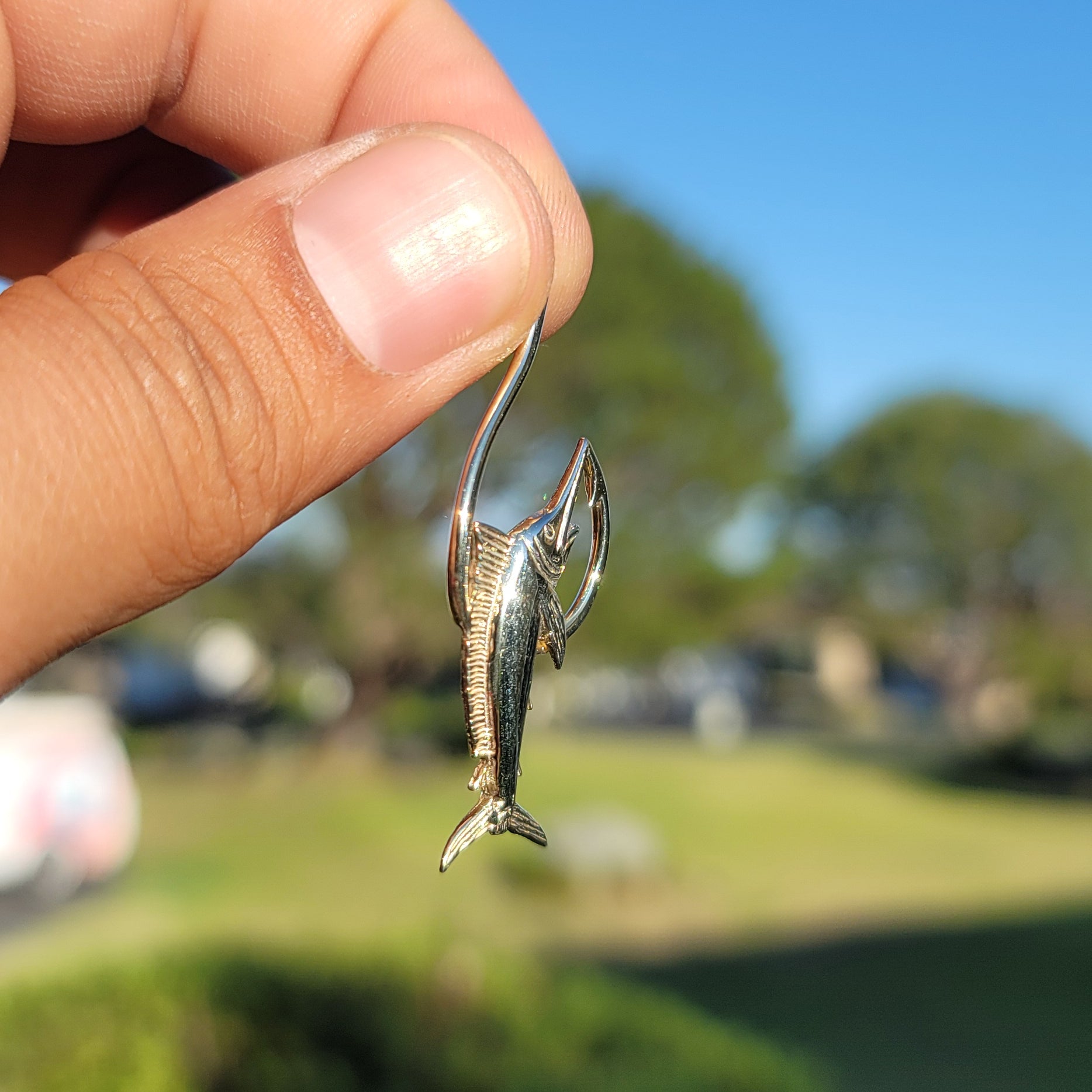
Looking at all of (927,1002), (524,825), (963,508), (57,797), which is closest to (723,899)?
(927,1002)

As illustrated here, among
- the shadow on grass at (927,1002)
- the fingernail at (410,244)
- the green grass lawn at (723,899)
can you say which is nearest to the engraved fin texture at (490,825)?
the fingernail at (410,244)

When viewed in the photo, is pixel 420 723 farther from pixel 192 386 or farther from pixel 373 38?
pixel 192 386

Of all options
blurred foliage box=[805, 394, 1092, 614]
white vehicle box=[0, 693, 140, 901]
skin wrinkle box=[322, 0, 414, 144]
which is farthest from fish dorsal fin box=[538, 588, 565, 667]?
blurred foliage box=[805, 394, 1092, 614]

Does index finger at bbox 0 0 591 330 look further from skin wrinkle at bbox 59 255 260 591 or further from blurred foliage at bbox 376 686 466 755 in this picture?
blurred foliage at bbox 376 686 466 755

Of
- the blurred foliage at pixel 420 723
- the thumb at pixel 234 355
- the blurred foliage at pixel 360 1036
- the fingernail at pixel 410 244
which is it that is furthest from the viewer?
the blurred foliage at pixel 420 723

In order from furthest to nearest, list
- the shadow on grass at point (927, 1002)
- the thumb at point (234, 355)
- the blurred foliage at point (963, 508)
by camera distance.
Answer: the blurred foliage at point (963, 508)
the shadow on grass at point (927, 1002)
the thumb at point (234, 355)

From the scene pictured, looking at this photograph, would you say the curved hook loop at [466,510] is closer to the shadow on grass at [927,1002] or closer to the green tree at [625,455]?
the shadow on grass at [927,1002]
